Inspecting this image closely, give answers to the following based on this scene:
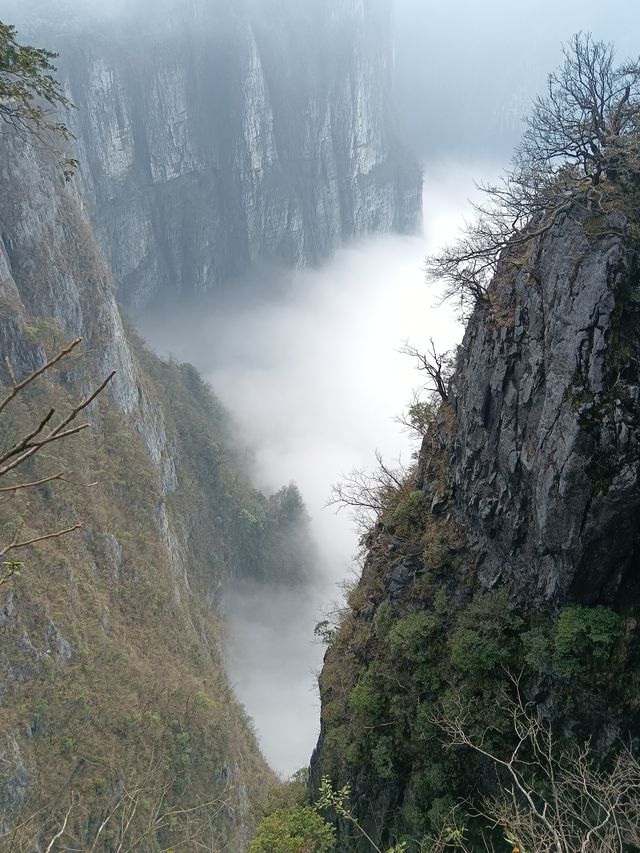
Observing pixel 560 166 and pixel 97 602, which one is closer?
pixel 560 166

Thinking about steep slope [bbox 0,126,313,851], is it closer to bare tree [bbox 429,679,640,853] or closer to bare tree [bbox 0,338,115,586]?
bare tree [bbox 429,679,640,853]

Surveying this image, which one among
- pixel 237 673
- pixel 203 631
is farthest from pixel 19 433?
pixel 237 673

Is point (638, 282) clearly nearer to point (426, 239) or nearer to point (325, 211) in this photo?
point (325, 211)

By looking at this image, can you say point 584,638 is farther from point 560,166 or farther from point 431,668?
point 560,166

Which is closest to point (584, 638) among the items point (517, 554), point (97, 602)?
point (517, 554)

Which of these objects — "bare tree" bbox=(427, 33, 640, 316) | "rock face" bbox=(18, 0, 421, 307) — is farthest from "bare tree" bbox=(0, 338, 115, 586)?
"rock face" bbox=(18, 0, 421, 307)

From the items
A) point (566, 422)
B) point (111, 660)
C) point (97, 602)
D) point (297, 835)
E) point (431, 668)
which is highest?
point (566, 422)
